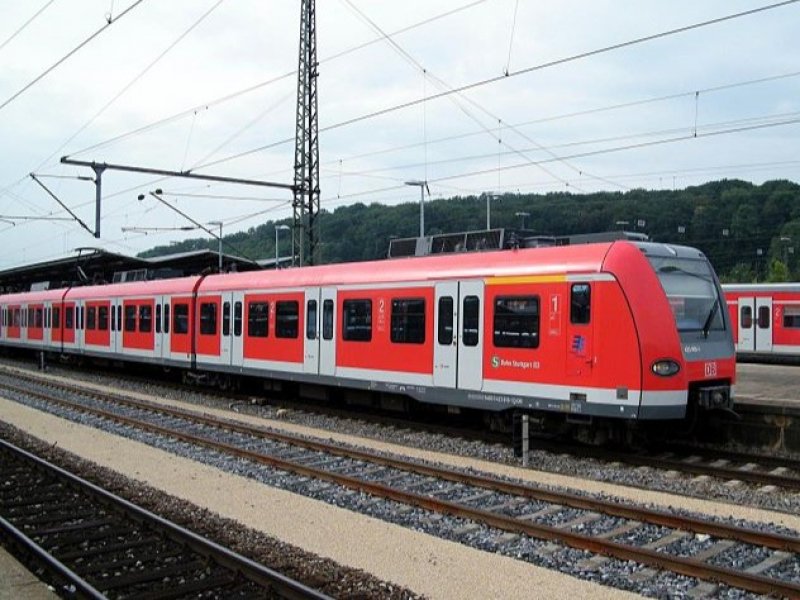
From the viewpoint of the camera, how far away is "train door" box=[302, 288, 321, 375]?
17.1m

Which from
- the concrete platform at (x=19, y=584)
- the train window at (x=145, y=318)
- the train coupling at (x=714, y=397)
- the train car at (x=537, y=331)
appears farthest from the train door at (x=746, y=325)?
the concrete platform at (x=19, y=584)

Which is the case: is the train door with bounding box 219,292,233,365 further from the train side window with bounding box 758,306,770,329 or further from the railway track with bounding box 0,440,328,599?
the train side window with bounding box 758,306,770,329

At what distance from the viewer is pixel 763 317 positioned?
30.0 m

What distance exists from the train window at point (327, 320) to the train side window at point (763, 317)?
19706 mm

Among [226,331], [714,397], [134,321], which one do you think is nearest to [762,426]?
[714,397]

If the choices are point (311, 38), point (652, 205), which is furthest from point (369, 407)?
point (652, 205)

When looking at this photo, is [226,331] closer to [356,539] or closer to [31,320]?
[356,539]

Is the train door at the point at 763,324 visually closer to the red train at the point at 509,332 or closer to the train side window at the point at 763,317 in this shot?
the train side window at the point at 763,317

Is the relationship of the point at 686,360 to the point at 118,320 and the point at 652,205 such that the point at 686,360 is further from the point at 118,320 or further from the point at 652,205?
the point at 652,205

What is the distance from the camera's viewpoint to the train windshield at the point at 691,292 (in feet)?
38.5

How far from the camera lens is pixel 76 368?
3244cm

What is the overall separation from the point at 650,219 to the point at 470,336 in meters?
33.9

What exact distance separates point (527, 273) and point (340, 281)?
5.14 meters

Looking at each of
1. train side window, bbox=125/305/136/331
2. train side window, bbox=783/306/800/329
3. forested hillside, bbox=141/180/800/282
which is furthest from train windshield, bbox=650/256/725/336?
forested hillside, bbox=141/180/800/282
